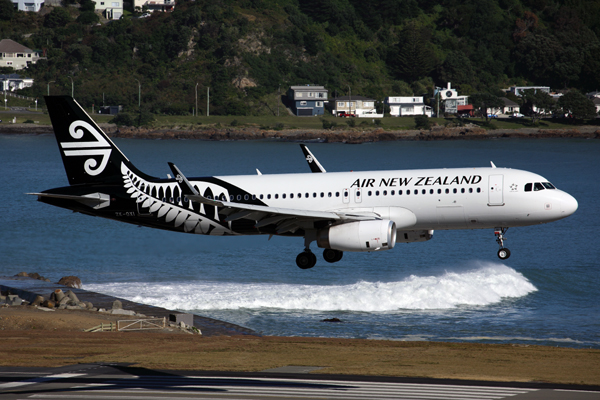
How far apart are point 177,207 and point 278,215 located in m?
6.55

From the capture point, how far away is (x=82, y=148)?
46.3 meters

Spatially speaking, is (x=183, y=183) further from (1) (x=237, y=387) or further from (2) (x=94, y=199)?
(1) (x=237, y=387)

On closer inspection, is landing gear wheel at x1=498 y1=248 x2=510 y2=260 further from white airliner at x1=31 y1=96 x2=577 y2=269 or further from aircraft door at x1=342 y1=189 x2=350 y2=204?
aircraft door at x1=342 y1=189 x2=350 y2=204

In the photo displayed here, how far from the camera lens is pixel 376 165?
170 metres

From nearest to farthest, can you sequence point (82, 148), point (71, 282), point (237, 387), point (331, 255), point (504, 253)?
point (237, 387) < point (504, 253) < point (331, 255) < point (82, 148) < point (71, 282)

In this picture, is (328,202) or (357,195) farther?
(328,202)

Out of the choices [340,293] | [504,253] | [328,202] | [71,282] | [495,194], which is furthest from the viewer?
[340,293]

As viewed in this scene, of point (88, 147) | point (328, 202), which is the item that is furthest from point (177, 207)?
point (328, 202)

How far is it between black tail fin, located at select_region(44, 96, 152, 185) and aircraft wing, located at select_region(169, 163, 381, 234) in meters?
7.34

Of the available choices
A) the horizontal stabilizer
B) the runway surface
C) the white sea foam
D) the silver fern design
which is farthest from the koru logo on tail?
the white sea foam

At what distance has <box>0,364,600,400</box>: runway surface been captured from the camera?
2738 cm

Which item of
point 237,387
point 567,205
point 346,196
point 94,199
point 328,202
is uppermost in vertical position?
point 346,196

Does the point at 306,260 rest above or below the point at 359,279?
above

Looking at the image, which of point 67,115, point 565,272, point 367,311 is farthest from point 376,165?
point 67,115
